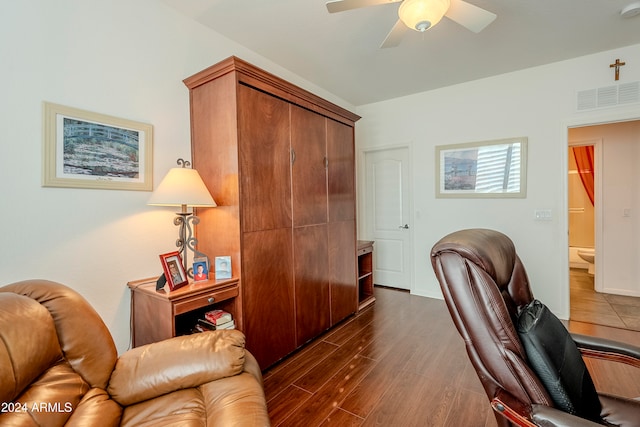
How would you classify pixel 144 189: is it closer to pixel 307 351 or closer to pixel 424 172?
pixel 307 351

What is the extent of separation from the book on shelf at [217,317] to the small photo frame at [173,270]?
0.94 feet

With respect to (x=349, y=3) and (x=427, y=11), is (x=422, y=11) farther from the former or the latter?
(x=349, y=3)

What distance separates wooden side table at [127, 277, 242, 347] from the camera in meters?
1.65

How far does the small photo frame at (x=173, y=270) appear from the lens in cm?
173

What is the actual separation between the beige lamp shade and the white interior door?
2.93 metres

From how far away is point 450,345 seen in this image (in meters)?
2.54

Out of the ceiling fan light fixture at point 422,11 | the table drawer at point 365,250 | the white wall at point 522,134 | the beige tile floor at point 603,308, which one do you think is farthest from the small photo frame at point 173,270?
the beige tile floor at point 603,308

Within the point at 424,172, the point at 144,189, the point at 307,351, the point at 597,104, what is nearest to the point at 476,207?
the point at 424,172

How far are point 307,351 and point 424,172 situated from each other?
2695 mm

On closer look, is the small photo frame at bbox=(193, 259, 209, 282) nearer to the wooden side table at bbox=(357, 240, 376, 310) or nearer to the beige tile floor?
the wooden side table at bbox=(357, 240, 376, 310)

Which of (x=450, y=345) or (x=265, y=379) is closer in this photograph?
(x=265, y=379)

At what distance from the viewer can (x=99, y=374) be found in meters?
1.20

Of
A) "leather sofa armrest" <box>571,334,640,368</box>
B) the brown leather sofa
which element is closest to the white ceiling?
the brown leather sofa

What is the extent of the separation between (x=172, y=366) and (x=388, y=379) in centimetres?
151
